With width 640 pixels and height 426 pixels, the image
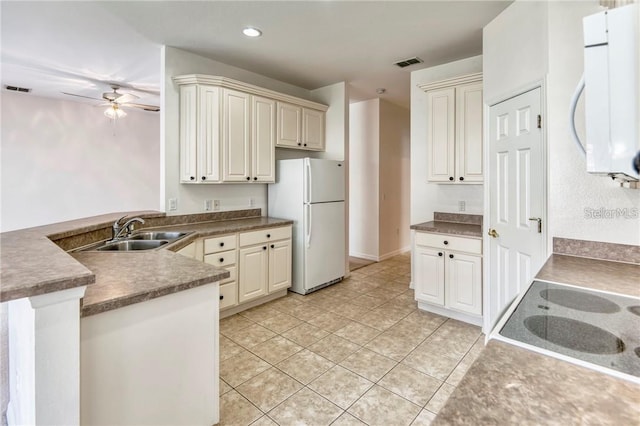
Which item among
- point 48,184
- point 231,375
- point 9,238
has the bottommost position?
point 231,375

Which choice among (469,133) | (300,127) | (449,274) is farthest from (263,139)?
(449,274)

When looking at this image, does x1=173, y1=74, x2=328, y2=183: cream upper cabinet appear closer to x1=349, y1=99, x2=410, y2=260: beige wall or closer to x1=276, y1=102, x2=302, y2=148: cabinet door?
x1=276, y1=102, x2=302, y2=148: cabinet door

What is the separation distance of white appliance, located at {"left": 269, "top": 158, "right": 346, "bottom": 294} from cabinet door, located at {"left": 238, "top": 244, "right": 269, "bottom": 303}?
0.50 metres

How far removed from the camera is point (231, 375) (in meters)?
2.20

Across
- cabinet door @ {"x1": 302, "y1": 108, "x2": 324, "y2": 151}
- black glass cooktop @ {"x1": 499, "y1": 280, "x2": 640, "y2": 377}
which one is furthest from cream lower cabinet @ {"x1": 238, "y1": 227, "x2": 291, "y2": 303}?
black glass cooktop @ {"x1": 499, "y1": 280, "x2": 640, "y2": 377}

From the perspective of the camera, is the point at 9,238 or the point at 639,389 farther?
the point at 9,238

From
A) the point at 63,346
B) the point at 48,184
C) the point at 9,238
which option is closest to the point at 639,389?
the point at 63,346

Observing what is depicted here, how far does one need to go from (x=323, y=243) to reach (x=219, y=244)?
137 centimetres

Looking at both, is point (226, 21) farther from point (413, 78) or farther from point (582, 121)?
point (582, 121)

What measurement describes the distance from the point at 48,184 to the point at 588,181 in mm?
6420

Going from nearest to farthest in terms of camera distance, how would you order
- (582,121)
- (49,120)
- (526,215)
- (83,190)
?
(582,121) < (526,215) < (49,120) < (83,190)

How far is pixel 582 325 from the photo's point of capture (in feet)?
3.06

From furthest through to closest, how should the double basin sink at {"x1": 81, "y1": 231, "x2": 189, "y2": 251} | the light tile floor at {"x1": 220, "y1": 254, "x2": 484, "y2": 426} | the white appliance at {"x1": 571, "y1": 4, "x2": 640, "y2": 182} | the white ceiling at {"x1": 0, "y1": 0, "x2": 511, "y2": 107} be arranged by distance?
the white ceiling at {"x1": 0, "y1": 0, "x2": 511, "y2": 107} → the double basin sink at {"x1": 81, "y1": 231, "x2": 189, "y2": 251} → the light tile floor at {"x1": 220, "y1": 254, "x2": 484, "y2": 426} → the white appliance at {"x1": 571, "y1": 4, "x2": 640, "y2": 182}

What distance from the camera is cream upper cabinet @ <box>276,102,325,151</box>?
3918 millimetres
